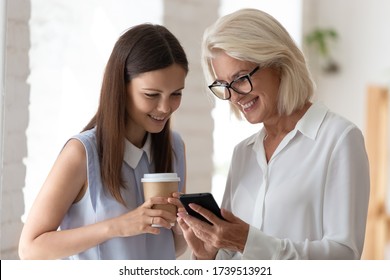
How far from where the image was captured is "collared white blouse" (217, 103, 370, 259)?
133 cm

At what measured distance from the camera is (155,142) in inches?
60.6

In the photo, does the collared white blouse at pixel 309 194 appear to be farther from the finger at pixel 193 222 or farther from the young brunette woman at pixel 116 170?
the young brunette woman at pixel 116 170

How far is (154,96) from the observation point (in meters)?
1.44

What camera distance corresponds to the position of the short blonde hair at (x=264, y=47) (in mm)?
1391

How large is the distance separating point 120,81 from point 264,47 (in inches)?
13.6

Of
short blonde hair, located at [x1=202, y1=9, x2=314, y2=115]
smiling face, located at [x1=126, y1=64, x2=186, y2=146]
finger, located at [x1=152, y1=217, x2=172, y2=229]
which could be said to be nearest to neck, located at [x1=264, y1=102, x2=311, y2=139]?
short blonde hair, located at [x1=202, y1=9, x2=314, y2=115]

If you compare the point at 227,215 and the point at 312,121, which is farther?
the point at 312,121

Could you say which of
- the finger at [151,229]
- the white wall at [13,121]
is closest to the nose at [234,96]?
the finger at [151,229]

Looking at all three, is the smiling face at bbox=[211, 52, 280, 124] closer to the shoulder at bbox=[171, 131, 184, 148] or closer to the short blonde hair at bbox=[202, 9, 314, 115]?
the short blonde hair at bbox=[202, 9, 314, 115]

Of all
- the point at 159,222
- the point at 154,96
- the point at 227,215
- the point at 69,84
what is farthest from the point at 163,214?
the point at 69,84

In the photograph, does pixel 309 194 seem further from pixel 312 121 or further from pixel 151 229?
pixel 151 229

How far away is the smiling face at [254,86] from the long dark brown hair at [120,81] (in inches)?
4.4

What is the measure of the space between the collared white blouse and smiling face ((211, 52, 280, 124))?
9 centimetres

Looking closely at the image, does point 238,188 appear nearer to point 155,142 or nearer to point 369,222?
point 155,142
